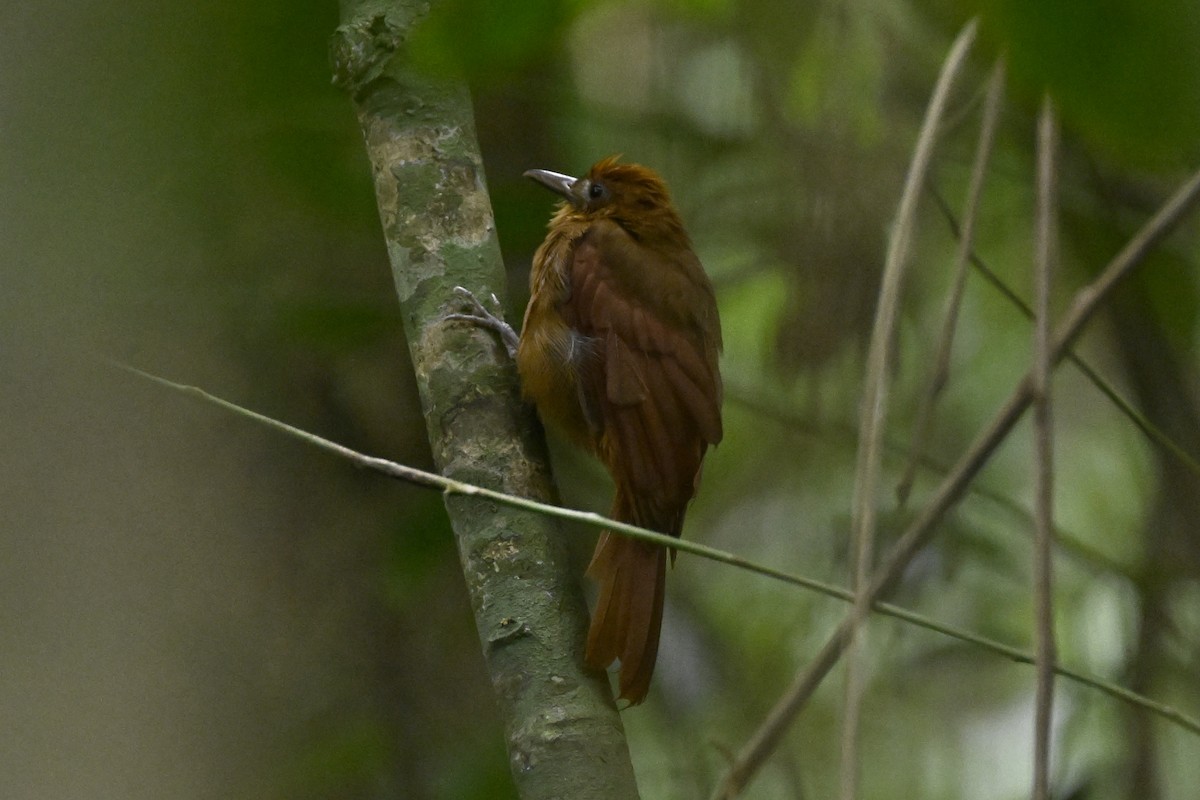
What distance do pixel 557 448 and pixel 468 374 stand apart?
39.9 inches

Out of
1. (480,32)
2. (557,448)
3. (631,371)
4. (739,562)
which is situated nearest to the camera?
(480,32)

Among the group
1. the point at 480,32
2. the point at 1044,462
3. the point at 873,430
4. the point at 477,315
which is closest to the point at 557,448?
the point at 477,315

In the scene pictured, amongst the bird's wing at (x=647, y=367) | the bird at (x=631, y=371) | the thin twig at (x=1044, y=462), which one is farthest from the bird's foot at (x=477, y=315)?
the thin twig at (x=1044, y=462)

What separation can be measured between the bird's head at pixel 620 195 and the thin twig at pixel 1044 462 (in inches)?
58.8

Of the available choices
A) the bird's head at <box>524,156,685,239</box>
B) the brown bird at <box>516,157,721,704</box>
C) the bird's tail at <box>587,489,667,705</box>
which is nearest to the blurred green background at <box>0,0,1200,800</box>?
the bird's head at <box>524,156,685,239</box>

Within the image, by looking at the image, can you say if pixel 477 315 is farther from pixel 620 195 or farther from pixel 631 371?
pixel 620 195

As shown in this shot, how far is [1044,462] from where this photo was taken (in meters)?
1.08

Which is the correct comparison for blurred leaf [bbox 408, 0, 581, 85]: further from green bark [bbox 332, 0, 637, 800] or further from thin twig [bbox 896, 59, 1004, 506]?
green bark [bbox 332, 0, 637, 800]

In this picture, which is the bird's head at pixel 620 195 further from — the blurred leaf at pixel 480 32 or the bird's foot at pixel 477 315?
the blurred leaf at pixel 480 32

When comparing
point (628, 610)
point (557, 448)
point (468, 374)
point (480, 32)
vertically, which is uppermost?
point (480, 32)

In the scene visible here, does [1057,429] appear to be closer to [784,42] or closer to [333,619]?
[784,42]

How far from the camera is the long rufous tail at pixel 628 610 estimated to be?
1.81 m

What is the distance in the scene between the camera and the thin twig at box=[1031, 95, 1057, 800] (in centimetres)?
95

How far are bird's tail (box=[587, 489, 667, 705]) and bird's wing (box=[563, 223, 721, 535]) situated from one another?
13 centimetres
